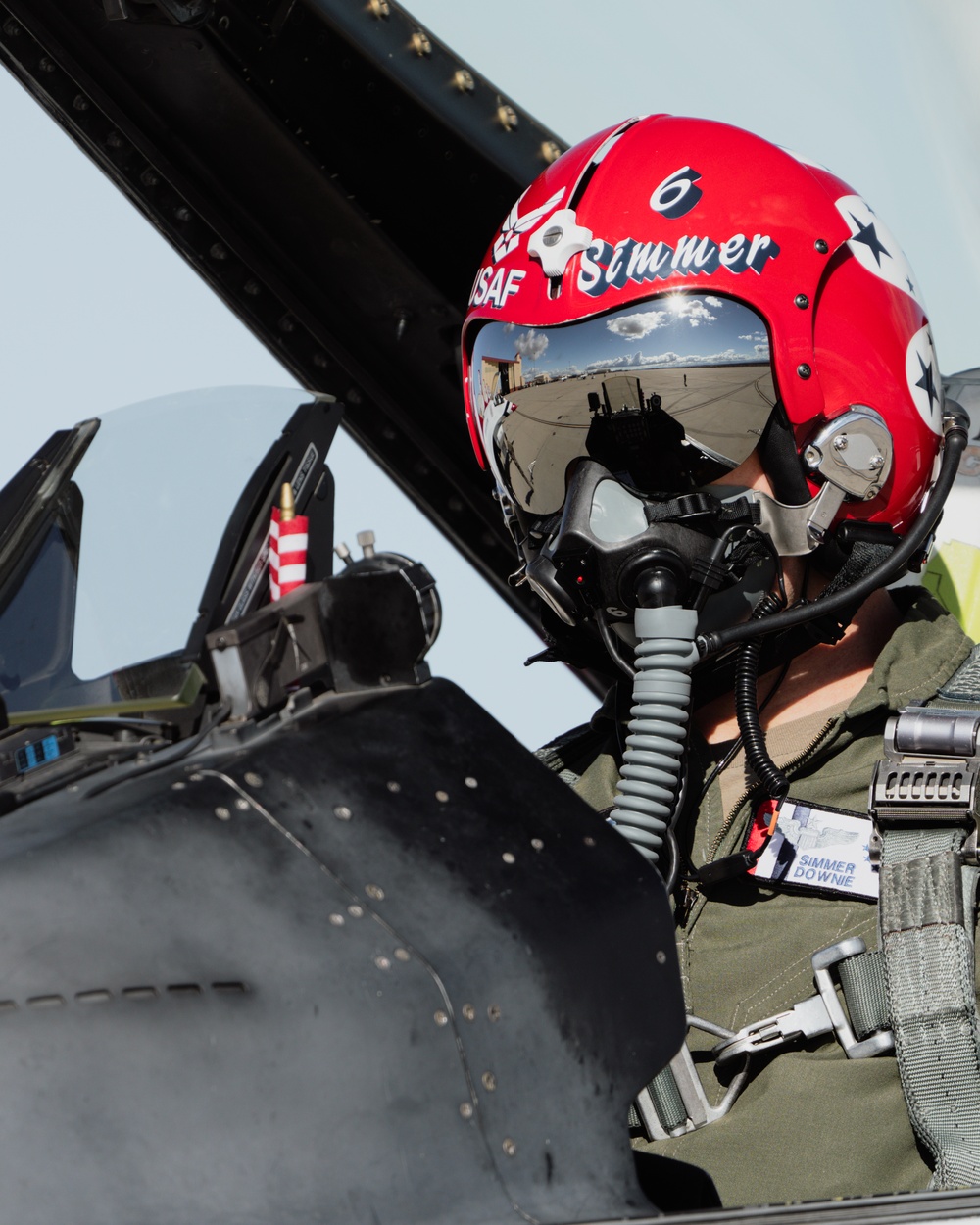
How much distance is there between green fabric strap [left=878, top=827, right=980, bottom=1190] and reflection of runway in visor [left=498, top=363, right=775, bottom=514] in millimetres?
620

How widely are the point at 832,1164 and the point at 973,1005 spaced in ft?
0.87

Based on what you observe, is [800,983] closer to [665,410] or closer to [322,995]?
[665,410]

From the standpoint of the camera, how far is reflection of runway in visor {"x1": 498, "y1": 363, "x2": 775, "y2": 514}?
181cm

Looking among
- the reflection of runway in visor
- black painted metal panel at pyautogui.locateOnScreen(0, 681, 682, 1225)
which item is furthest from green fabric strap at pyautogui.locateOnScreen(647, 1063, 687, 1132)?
the reflection of runway in visor

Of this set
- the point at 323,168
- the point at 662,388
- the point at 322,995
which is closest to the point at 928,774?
the point at 662,388

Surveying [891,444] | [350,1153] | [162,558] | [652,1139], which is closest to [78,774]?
[162,558]

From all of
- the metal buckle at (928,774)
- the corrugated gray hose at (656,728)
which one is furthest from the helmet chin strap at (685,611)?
the metal buckle at (928,774)

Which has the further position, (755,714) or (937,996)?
(755,714)

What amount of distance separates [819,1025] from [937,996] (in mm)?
191

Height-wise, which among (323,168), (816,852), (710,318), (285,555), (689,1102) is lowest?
(689,1102)

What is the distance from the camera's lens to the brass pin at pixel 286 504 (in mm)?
1342

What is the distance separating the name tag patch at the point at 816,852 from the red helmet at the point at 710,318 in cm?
44

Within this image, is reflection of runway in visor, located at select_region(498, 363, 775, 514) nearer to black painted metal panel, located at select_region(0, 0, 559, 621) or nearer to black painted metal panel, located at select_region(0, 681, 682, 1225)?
black painted metal panel, located at select_region(0, 0, 559, 621)

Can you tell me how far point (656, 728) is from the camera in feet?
5.24
